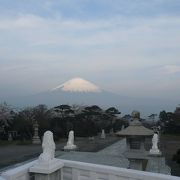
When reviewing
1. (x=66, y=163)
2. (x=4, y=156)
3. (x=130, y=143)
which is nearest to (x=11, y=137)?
(x=4, y=156)

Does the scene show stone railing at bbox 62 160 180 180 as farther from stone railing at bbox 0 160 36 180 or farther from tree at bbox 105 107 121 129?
tree at bbox 105 107 121 129

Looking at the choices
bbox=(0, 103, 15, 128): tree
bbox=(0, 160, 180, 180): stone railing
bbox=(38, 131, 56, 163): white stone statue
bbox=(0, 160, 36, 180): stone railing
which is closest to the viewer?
bbox=(0, 160, 36, 180): stone railing

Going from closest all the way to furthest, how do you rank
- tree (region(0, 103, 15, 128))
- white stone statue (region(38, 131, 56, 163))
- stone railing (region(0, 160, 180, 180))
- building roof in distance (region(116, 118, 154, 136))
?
stone railing (region(0, 160, 180, 180))
white stone statue (region(38, 131, 56, 163))
building roof in distance (region(116, 118, 154, 136))
tree (region(0, 103, 15, 128))

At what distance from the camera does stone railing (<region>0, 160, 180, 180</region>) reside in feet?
21.0

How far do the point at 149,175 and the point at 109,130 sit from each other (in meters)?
52.2

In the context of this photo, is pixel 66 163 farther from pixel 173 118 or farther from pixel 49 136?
pixel 173 118

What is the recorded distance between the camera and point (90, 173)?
24.0 feet

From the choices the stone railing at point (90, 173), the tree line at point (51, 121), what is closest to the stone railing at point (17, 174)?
the stone railing at point (90, 173)

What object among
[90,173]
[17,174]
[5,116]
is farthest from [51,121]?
[17,174]

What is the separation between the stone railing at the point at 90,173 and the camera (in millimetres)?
6402

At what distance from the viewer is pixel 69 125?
44781 millimetres

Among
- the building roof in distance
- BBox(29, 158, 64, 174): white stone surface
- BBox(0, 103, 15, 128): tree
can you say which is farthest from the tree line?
BBox(29, 158, 64, 174): white stone surface

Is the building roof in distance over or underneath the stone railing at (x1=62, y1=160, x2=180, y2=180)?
over

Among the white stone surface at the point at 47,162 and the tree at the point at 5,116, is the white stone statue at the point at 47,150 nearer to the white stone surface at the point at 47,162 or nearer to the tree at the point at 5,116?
the white stone surface at the point at 47,162
